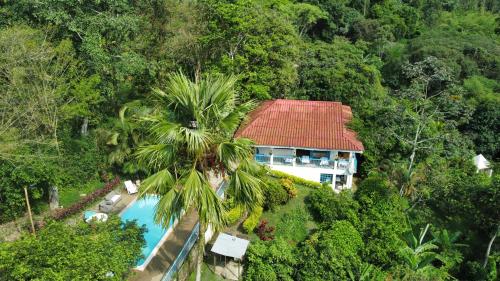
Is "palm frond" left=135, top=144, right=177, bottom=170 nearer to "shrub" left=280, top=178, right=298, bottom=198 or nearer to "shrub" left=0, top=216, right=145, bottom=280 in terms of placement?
"shrub" left=0, top=216, right=145, bottom=280

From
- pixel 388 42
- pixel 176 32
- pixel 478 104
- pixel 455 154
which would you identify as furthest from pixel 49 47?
pixel 388 42

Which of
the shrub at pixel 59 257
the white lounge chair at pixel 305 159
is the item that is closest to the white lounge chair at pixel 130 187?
the white lounge chair at pixel 305 159

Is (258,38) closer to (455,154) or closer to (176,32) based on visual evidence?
(176,32)

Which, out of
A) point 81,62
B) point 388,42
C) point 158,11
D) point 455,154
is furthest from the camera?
point 388,42

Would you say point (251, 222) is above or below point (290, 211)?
below

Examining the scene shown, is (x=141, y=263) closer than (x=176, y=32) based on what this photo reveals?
Yes

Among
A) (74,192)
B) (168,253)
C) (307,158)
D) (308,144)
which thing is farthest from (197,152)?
(307,158)

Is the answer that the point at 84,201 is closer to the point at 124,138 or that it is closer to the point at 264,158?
the point at 124,138
